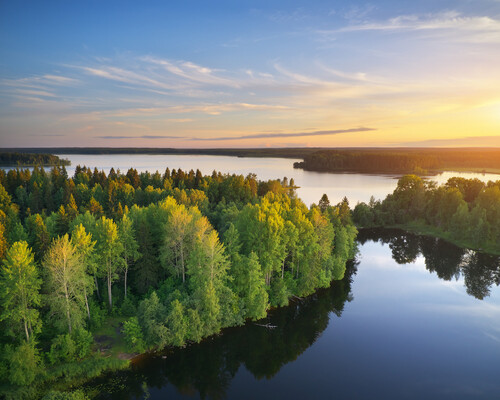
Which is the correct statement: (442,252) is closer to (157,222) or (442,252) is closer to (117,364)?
(157,222)

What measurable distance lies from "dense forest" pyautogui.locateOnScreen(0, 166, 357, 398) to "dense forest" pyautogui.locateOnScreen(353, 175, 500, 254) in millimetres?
41998

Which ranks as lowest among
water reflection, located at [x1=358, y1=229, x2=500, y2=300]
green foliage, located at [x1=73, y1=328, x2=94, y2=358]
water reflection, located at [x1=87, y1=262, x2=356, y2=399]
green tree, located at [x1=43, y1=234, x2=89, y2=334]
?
water reflection, located at [x1=87, y1=262, x2=356, y2=399]

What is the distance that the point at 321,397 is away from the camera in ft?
97.4

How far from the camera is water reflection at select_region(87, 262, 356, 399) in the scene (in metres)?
30.3

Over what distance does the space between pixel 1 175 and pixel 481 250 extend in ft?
421

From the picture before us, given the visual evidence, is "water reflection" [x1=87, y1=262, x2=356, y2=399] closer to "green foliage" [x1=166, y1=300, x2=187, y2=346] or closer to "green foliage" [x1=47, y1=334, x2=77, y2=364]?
"green foliage" [x1=166, y1=300, x2=187, y2=346]

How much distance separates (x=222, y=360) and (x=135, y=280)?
16755 mm

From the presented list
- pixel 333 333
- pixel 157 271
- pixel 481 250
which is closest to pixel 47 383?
pixel 157 271

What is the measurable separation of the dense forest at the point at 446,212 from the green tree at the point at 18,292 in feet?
284

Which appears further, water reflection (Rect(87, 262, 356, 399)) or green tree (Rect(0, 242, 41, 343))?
water reflection (Rect(87, 262, 356, 399))

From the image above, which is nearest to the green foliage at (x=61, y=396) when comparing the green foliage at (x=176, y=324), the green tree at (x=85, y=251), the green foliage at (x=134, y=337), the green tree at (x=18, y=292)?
the green tree at (x=18, y=292)

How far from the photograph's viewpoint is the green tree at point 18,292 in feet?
95.2

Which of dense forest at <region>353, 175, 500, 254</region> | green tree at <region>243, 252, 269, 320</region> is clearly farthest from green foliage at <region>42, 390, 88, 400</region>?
dense forest at <region>353, 175, 500, 254</region>

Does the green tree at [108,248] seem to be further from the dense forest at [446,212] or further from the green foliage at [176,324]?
the dense forest at [446,212]
